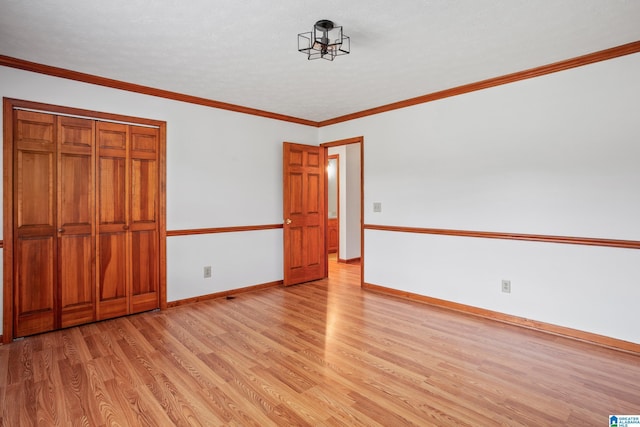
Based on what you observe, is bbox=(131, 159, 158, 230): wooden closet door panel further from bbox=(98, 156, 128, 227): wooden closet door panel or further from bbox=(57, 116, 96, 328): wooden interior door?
bbox=(57, 116, 96, 328): wooden interior door

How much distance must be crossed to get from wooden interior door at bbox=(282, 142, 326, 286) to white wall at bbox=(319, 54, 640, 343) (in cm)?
116

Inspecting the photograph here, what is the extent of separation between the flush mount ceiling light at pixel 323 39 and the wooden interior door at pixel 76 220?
2.44m

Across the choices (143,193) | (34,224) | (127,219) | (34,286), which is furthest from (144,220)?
(34,286)

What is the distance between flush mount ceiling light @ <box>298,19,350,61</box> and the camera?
2.44 meters

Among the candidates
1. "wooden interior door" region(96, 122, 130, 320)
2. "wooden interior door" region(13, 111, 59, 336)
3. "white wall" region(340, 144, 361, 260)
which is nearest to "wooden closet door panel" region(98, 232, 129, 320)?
"wooden interior door" region(96, 122, 130, 320)

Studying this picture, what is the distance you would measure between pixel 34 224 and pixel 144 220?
958mm

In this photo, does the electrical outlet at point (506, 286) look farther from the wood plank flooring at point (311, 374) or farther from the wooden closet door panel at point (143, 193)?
the wooden closet door panel at point (143, 193)

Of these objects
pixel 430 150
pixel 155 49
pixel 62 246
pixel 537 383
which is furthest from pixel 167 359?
pixel 430 150

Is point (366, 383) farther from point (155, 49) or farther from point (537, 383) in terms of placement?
point (155, 49)

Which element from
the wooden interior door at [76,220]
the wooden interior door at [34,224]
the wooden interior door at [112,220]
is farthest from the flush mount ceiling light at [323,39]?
the wooden interior door at [34,224]

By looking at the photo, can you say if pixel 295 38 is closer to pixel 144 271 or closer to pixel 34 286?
pixel 144 271

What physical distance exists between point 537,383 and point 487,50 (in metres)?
2.65

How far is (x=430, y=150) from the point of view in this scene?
4.16 meters

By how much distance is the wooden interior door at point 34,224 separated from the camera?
3.13 m
